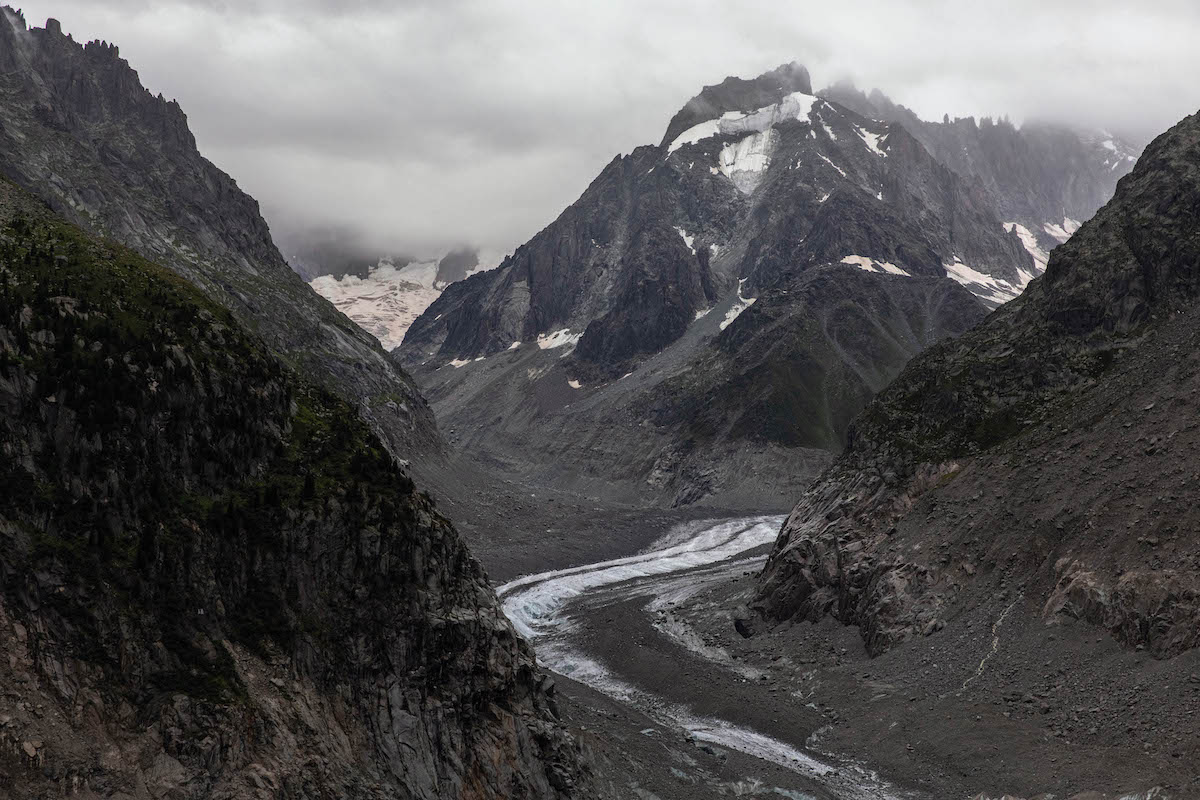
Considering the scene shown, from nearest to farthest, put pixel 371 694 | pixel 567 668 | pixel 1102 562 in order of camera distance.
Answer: pixel 371 694 < pixel 1102 562 < pixel 567 668

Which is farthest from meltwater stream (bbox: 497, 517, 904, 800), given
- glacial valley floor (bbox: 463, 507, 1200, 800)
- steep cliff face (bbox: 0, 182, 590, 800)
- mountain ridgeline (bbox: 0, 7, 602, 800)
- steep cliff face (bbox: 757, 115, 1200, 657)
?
steep cliff face (bbox: 0, 182, 590, 800)

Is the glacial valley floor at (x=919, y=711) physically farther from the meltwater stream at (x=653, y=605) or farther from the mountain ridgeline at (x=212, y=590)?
the mountain ridgeline at (x=212, y=590)

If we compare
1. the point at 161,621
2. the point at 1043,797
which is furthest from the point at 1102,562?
the point at 161,621

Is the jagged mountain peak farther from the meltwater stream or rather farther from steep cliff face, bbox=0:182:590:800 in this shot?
steep cliff face, bbox=0:182:590:800

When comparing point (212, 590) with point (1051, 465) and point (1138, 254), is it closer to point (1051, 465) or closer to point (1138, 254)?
point (1051, 465)

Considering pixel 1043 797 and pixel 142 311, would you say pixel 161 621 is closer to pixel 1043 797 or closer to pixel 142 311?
pixel 142 311
